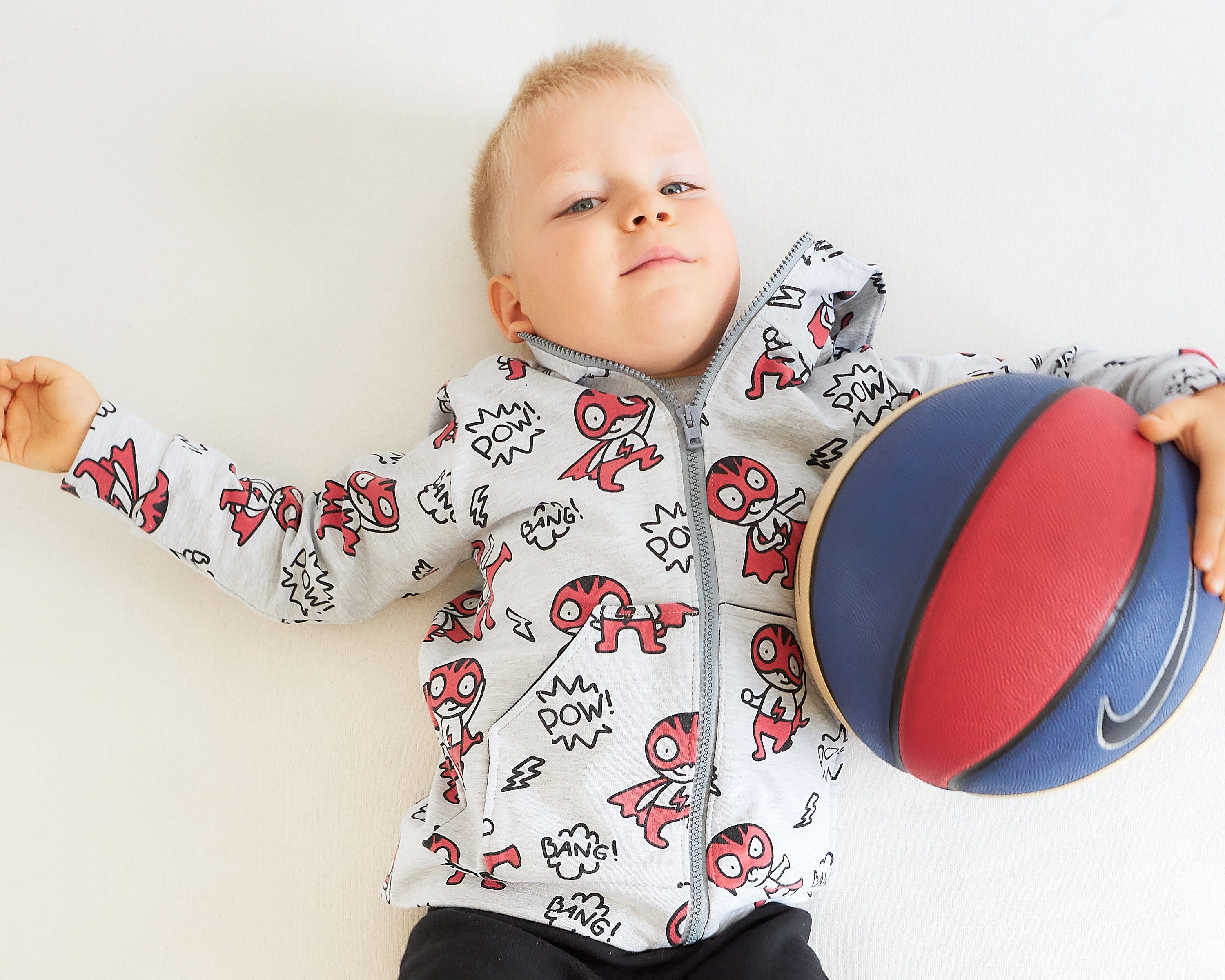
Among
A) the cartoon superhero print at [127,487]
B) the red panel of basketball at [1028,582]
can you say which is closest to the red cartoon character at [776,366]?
the red panel of basketball at [1028,582]

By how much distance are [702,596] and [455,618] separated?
38 cm

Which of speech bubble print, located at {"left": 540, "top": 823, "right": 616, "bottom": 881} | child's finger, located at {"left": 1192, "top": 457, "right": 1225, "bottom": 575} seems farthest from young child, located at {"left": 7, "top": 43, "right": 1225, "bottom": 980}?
child's finger, located at {"left": 1192, "top": 457, "right": 1225, "bottom": 575}

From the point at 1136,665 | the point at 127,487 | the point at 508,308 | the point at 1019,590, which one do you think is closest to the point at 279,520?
the point at 127,487

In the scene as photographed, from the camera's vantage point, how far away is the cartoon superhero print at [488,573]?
48.2 inches

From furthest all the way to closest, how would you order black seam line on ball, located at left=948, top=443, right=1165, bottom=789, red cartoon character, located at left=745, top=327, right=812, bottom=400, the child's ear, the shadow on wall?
1. the shadow on wall
2. the child's ear
3. red cartoon character, located at left=745, top=327, right=812, bottom=400
4. black seam line on ball, located at left=948, top=443, right=1165, bottom=789

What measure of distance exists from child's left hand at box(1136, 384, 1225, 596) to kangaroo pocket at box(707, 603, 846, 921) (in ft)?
1.49

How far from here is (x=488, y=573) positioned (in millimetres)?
1251

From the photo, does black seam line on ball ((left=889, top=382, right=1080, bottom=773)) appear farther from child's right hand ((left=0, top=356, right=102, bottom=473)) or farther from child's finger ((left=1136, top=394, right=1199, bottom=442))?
child's right hand ((left=0, top=356, right=102, bottom=473))

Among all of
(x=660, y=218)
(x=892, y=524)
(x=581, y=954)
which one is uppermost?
(x=660, y=218)

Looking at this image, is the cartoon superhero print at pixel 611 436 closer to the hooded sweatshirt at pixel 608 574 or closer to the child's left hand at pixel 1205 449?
the hooded sweatshirt at pixel 608 574

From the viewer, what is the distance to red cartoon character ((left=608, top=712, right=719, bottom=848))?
1111 mm

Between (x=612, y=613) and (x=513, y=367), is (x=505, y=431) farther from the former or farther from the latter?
(x=612, y=613)

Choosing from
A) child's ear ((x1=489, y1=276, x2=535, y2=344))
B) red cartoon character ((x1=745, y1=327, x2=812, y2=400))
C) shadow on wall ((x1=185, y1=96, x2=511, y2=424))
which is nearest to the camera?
red cartoon character ((x1=745, y1=327, x2=812, y2=400))

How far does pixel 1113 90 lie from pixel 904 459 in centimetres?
97
